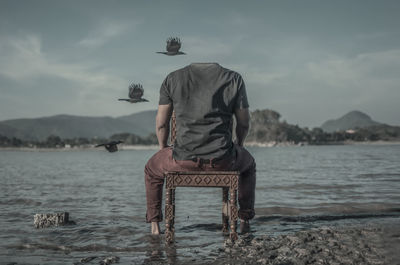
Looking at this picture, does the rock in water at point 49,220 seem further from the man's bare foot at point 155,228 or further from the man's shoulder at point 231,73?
the man's shoulder at point 231,73

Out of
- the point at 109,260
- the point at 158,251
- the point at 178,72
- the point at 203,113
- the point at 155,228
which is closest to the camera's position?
the point at 109,260

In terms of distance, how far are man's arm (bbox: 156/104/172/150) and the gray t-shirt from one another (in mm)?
197

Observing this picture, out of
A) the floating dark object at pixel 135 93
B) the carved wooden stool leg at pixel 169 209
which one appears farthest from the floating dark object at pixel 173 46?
the carved wooden stool leg at pixel 169 209

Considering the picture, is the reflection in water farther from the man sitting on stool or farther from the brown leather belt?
the brown leather belt

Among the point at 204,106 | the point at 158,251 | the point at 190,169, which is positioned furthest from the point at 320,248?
the point at 204,106

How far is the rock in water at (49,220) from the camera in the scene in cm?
655

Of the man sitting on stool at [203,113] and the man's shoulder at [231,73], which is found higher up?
the man's shoulder at [231,73]

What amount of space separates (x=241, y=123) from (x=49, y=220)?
385 centimetres

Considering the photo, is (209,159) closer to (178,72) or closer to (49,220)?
(178,72)

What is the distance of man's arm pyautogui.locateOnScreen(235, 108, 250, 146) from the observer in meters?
4.61

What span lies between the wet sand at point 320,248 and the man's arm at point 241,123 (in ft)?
3.99

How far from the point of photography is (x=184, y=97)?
4.43m

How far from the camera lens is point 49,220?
662cm

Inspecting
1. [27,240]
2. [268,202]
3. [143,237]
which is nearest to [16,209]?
[27,240]
